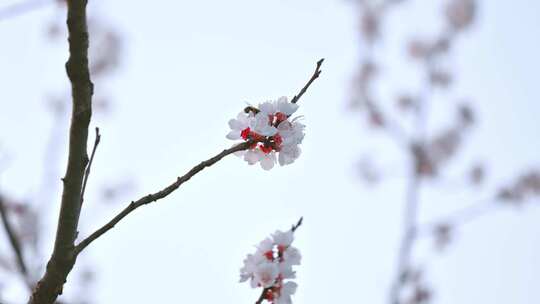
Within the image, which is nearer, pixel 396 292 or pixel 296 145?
pixel 296 145

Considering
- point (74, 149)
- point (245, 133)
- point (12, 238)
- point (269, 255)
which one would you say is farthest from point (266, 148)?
point (12, 238)

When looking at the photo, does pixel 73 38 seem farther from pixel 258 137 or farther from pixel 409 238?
pixel 409 238

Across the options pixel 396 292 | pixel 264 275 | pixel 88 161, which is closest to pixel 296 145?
pixel 264 275

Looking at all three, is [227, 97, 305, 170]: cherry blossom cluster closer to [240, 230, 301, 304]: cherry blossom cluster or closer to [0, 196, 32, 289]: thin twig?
[240, 230, 301, 304]: cherry blossom cluster

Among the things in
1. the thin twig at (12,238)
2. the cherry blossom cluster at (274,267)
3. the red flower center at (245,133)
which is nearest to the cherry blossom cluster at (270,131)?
the red flower center at (245,133)

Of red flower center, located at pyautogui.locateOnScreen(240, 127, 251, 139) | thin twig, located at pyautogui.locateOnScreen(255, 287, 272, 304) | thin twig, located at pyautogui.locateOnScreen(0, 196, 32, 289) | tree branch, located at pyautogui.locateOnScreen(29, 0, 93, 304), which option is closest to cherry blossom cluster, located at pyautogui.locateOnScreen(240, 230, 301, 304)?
thin twig, located at pyautogui.locateOnScreen(255, 287, 272, 304)

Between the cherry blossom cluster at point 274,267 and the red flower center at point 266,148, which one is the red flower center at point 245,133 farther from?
the cherry blossom cluster at point 274,267

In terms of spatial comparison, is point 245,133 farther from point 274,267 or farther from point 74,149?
point 74,149
